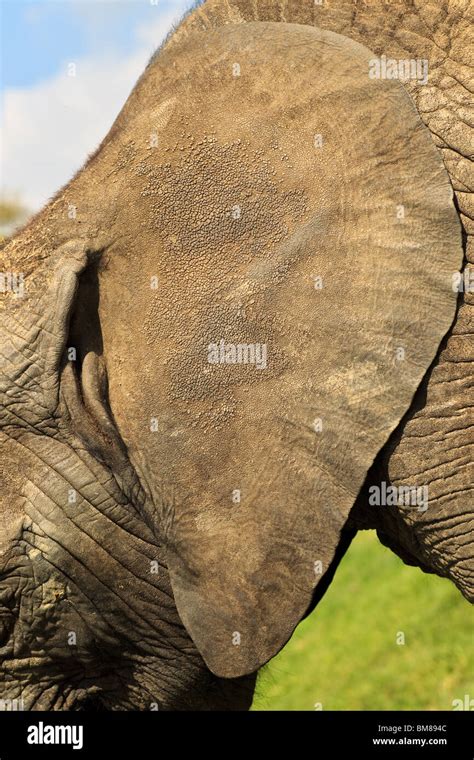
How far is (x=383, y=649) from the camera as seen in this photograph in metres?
8.07

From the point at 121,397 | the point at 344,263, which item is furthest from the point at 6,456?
the point at 344,263

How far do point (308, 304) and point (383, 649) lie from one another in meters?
5.17

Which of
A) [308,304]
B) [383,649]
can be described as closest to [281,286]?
[308,304]

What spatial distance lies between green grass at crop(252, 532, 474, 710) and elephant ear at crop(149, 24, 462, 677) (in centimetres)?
338

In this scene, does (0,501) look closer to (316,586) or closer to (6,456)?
(6,456)

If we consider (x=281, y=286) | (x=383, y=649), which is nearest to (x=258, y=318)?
(x=281, y=286)

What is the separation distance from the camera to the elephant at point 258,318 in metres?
3.39

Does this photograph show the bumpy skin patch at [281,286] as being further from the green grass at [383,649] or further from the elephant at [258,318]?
the green grass at [383,649]

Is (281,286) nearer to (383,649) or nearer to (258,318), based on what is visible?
(258,318)

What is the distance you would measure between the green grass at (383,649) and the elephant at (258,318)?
325 centimetres

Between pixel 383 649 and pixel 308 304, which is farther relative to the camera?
pixel 383 649

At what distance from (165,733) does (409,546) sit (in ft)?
3.81

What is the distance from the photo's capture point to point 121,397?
356 cm

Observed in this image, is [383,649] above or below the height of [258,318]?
below
